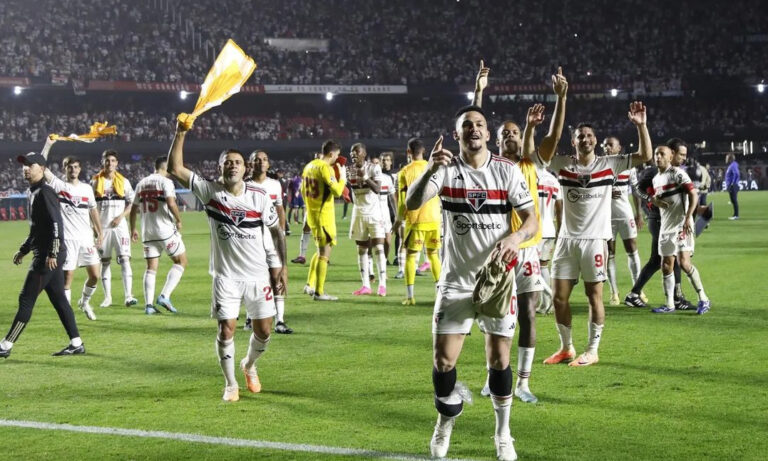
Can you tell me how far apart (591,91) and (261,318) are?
57.3 metres

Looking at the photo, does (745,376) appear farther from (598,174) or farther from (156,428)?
(156,428)

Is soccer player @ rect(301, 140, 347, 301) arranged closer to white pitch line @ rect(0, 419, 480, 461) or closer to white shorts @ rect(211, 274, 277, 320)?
white shorts @ rect(211, 274, 277, 320)

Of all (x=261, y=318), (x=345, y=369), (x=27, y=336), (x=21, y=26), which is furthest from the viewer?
(x=21, y=26)

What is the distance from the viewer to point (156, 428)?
6.64 m

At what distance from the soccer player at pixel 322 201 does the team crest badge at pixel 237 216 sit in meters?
5.96

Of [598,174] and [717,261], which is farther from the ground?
[598,174]

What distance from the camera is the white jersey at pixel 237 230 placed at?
763 centimetres

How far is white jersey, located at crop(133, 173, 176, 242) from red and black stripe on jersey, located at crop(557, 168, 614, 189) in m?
6.28

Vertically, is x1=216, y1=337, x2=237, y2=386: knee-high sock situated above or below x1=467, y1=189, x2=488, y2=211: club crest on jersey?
below

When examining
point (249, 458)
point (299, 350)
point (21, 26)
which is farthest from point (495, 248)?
point (21, 26)

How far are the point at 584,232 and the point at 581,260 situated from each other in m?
0.28

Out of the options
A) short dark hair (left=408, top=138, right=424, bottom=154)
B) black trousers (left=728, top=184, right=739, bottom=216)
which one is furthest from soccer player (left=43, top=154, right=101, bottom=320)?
black trousers (left=728, top=184, right=739, bottom=216)

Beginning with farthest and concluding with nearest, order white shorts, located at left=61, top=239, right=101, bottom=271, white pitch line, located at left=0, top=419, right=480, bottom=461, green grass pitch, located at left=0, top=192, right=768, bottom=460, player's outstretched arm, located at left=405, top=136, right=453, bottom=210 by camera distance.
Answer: white shorts, located at left=61, top=239, right=101, bottom=271
green grass pitch, located at left=0, top=192, right=768, bottom=460
white pitch line, located at left=0, top=419, right=480, bottom=461
player's outstretched arm, located at left=405, top=136, right=453, bottom=210

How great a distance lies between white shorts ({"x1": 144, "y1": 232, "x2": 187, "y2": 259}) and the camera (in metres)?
13.2
